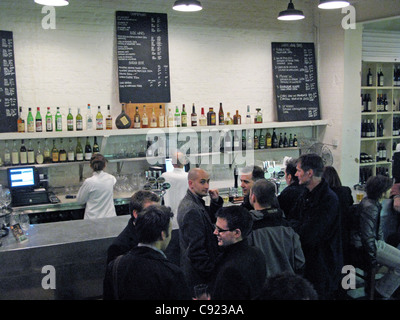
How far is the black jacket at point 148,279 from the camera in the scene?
242cm

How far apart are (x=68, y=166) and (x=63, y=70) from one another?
1.31 metres

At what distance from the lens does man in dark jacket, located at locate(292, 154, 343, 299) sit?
12.0ft

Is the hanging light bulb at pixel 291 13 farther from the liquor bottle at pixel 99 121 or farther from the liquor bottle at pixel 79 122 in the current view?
the liquor bottle at pixel 79 122

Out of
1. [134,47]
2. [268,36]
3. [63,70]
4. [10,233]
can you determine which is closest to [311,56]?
[268,36]

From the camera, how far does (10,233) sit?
3932 millimetres

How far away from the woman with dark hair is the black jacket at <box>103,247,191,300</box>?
2489 millimetres

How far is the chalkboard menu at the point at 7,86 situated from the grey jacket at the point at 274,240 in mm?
4023

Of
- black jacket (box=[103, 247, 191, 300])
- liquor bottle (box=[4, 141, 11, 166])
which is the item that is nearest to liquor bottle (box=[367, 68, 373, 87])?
liquor bottle (box=[4, 141, 11, 166])

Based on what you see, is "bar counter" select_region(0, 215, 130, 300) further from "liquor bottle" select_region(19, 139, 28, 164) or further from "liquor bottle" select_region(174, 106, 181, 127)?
"liquor bottle" select_region(174, 106, 181, 127)

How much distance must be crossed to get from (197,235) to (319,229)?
100 centimetres

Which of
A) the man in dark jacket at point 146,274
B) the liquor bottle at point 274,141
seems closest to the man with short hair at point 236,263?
the man in dark jacket at point 146,274

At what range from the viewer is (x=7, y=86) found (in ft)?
19.6

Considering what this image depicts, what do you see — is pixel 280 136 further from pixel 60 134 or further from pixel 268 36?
pixel 60 134

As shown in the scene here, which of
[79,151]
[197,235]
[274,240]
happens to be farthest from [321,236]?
[79,151]
